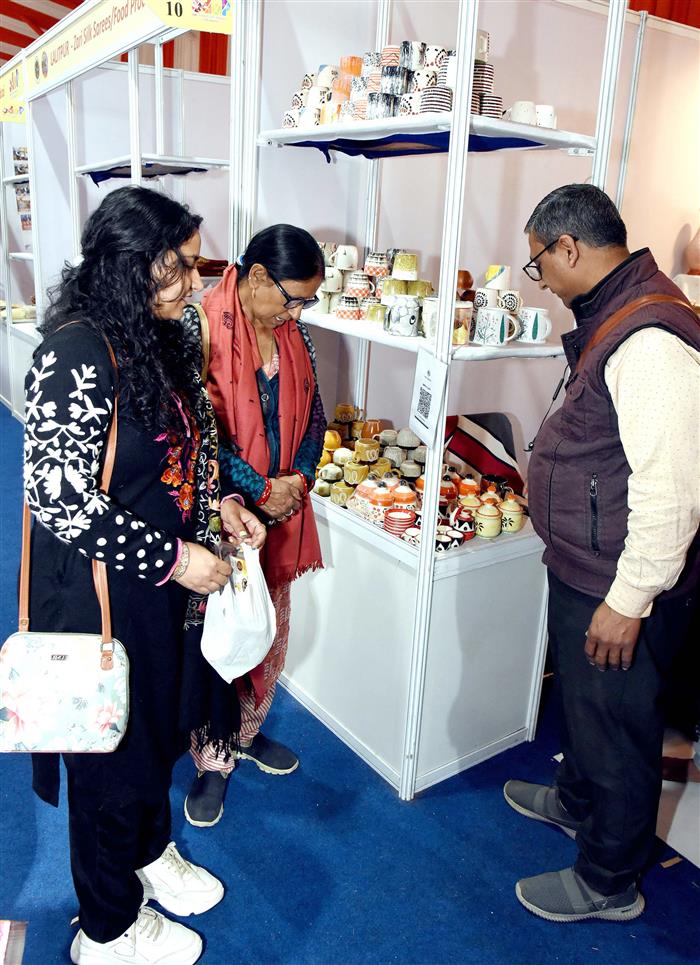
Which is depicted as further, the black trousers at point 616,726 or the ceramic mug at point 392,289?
the ceramic mug at point 392,289

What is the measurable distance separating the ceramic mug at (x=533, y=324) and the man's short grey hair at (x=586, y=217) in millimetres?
425

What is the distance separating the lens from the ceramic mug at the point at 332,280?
85.9 inches

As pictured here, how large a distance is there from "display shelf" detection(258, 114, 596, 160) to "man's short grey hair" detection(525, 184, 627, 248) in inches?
12.0

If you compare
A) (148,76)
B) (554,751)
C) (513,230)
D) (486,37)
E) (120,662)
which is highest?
(148,76)

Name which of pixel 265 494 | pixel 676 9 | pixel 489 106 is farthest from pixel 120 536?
pixel 676 9

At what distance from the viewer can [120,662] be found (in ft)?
4.02

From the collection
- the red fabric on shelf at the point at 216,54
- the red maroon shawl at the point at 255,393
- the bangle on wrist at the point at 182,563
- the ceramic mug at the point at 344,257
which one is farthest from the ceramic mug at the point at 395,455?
the red fabric on shelf at the point at 216,54

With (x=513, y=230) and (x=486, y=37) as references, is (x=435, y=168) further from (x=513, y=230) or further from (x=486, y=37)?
(x=486, y=37)

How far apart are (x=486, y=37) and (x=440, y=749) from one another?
6.01 feet

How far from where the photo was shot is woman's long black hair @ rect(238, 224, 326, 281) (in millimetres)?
1615

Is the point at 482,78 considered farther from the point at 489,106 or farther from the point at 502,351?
the point at 502,351

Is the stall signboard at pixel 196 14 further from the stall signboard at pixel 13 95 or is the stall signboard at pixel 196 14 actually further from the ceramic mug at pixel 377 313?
the stall signboard at pixel 13 95

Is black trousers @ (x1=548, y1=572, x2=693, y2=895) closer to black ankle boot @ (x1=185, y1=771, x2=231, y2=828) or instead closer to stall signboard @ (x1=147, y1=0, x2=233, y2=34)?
black ankle boot @ (x1=185, y1=771, x2=231, y2=828)

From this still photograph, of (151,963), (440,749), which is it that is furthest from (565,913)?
(151,963)
